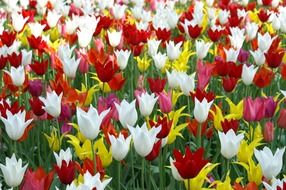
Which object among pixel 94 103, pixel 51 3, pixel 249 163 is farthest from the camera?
pixel 51 3

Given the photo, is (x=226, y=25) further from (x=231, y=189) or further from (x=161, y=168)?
(x=231, y=189)

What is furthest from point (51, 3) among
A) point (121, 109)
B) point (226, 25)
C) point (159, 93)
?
point (121, 109)

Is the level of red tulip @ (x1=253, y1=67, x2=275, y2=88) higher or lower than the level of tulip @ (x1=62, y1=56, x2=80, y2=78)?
lower

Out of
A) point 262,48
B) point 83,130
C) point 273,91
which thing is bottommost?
point 273,91

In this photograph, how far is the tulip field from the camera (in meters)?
2.51

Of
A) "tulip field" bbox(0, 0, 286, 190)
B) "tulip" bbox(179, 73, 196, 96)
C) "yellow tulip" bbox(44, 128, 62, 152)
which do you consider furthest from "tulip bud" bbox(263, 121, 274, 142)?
"yellow tulip" bbox(44, 128, 62, 152)

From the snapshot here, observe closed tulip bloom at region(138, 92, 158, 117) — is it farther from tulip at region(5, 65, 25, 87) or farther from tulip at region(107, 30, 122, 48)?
tulip at region(107, 30, 122, 48)

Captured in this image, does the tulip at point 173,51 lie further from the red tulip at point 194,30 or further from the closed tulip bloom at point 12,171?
the closed tulip bloom at point 12,171

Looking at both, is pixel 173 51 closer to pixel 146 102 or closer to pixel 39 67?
pixel 39 67

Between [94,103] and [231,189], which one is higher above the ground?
[231,189]

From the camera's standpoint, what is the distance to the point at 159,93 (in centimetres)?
338

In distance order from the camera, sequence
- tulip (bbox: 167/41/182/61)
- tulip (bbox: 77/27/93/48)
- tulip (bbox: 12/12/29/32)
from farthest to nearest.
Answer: tulip (bbox: 12/12/29/32), tulip (bbox: 77/27/93/48), tulip (bbox: 167/41/182/61)

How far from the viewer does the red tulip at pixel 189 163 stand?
2.35 meters

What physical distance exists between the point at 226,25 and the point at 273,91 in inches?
53.7
